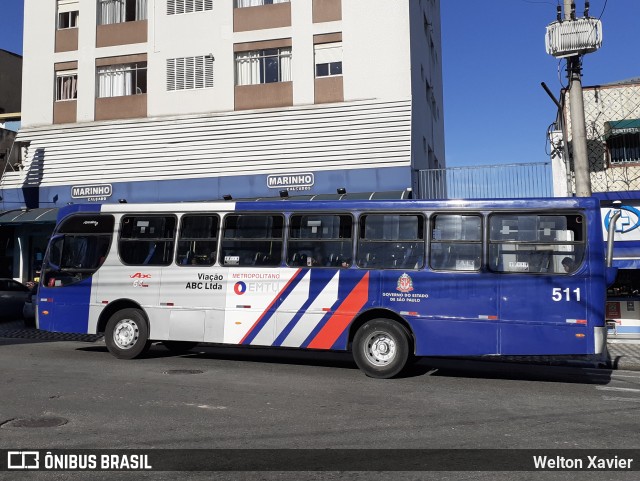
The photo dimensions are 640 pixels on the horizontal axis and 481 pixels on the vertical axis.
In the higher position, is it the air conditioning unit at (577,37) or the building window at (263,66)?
the building window at (263,66)

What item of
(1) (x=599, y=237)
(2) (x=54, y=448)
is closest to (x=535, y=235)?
(1) (x=599, y=237)

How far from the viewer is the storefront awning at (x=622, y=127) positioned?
1616 centimetres

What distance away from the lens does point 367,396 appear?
8328 mm

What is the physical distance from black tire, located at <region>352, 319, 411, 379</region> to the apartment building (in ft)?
30.7

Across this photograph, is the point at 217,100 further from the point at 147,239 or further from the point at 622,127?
the point at 622,127

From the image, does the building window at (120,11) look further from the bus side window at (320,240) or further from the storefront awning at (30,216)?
the bus side window at (320,240)

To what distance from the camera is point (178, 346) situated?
13047 mm

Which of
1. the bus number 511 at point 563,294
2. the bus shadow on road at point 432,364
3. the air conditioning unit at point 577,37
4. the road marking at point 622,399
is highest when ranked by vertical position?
the air conditioning unit at point 577,37

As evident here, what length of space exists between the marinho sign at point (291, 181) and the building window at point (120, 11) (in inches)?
333

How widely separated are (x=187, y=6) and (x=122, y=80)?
373 centimetres

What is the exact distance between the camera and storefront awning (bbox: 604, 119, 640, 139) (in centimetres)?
1616

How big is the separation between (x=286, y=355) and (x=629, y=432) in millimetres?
7533

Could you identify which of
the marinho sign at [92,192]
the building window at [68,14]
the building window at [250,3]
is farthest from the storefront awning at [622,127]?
the building window at [68,14]

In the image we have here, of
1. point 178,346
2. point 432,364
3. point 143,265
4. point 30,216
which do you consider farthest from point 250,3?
point 432,364
